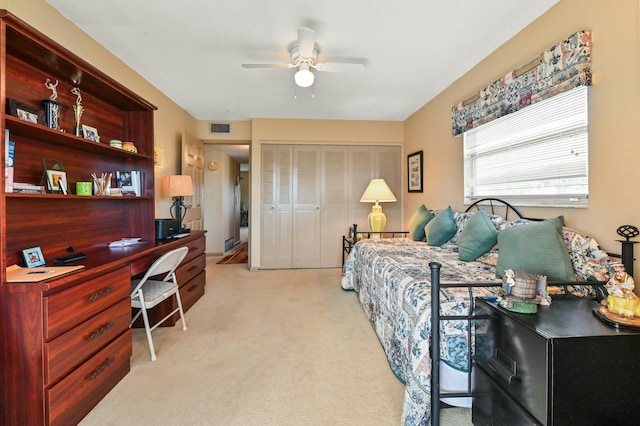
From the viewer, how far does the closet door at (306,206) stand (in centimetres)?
457

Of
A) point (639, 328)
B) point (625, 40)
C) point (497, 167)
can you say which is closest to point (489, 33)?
point (625, 40)

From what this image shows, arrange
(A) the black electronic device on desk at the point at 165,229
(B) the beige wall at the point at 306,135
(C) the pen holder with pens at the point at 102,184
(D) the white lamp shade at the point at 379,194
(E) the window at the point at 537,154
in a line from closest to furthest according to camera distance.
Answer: (E) the window at the point at 537,154 < (C) the pen holder with pens at the point at 102,184 < (A) the black electronic device on desk at the point at 165,229 < (D) the white lamp shade at the point at 379,194 < (B) the beige wall at the point at 306,135

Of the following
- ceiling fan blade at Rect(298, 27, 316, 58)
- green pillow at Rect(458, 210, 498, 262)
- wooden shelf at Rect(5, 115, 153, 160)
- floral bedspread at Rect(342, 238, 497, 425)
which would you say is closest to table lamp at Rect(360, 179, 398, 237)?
floral bedspread at Rect(342, 238, 497, 425)

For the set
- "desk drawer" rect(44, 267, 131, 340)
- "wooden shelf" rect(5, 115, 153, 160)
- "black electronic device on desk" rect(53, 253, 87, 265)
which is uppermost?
"wooden shelf" rect(5, 115, 153, 160)

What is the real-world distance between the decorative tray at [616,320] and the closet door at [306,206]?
371 centimetres

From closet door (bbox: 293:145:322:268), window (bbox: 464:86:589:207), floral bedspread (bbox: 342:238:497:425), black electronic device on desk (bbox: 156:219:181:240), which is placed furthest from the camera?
closet door (bbox: 293:145:322:268)

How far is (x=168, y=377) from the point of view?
1.79 metres

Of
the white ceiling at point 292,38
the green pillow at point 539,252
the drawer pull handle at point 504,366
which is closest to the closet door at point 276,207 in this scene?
the white ceiling at point 292,38

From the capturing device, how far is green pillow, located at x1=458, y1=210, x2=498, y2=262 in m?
2.13

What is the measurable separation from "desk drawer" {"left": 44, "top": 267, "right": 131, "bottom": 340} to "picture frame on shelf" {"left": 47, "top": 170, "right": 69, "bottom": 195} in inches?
24.8

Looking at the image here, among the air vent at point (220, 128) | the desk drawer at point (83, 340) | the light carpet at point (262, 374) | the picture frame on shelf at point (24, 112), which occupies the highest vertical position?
the air vent at point (220, 128)

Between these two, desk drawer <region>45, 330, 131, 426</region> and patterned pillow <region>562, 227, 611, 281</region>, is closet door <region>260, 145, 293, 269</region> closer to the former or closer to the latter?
desk drawer <region>45, 330, 131, 426</region>

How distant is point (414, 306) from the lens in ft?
4.98

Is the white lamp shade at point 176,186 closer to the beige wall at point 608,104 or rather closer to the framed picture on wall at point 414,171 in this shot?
the framed picture on wall at point 414,171
